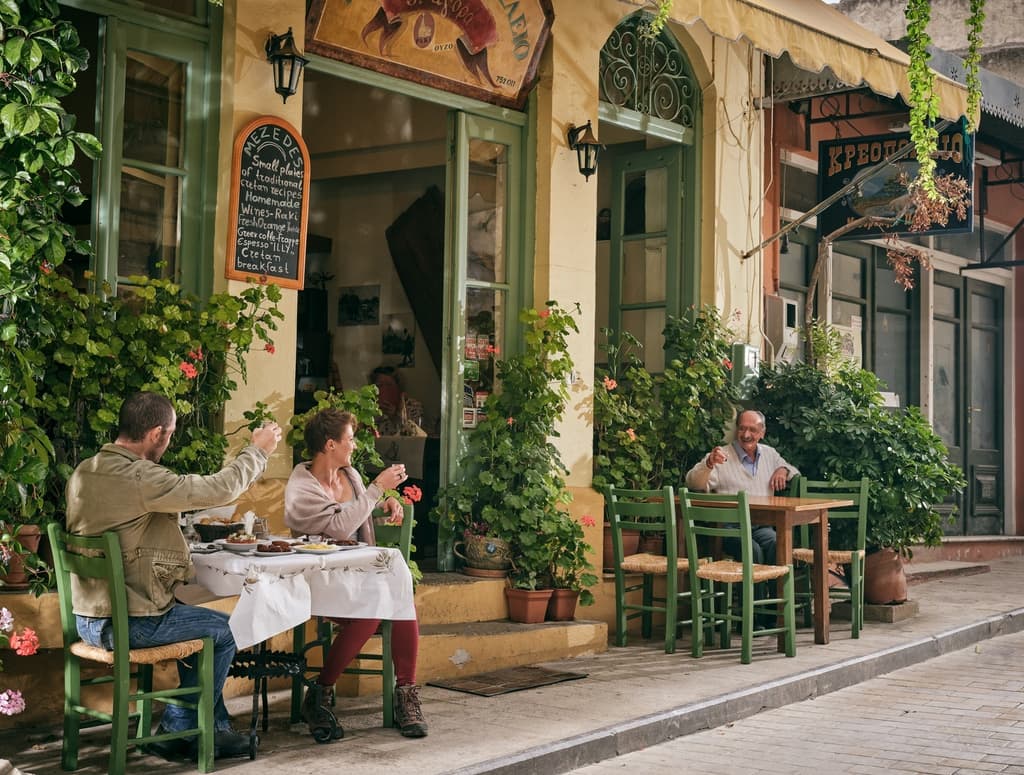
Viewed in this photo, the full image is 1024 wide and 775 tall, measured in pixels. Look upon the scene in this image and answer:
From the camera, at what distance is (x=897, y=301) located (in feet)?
45.8

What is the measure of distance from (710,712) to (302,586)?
93.7 inches

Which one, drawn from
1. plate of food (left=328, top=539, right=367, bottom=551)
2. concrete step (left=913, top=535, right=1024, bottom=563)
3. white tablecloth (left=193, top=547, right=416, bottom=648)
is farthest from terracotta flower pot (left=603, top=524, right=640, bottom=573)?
concrete step (left=913, top=535, right=1024, bottom=563)

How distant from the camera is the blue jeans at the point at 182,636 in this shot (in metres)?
4.93

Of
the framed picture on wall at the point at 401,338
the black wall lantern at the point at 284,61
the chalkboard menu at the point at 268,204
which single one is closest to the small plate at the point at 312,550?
the chalkboard menu at the point at 268,204

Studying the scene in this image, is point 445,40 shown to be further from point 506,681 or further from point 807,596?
point 807,596

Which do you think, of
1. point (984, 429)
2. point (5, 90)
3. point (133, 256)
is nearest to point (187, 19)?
point (133, 256)

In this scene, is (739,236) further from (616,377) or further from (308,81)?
(308,81)

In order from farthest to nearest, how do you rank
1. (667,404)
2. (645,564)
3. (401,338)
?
(401,338), (667,404), (645,564)

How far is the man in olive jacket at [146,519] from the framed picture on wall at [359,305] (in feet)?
21.7

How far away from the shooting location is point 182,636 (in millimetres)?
4969

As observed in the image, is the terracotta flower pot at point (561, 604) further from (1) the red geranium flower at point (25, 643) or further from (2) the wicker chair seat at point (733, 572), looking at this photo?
(1) the red geranium flower at point (25, 643)

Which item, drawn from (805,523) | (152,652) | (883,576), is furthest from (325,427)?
(883,576)

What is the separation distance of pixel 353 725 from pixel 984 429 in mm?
11729

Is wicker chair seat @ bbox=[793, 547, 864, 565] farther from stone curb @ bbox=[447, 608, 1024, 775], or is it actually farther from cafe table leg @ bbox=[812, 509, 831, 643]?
stone curb @ bbox=[447, 608, 1024, 775]
